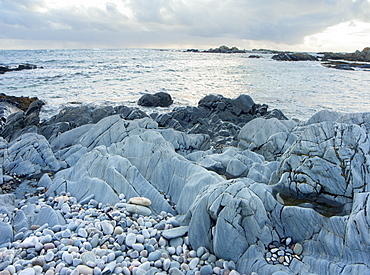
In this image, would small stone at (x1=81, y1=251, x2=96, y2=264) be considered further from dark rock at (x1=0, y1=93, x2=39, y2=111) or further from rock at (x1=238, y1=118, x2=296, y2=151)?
dark rock at (x1=0, y1=93, x2=39, y2=111)

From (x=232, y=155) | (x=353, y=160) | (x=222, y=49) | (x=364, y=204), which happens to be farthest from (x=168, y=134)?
(x=222, y=49)

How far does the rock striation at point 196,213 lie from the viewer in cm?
432

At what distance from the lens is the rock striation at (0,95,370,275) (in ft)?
14.2

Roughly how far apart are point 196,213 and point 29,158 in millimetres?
7364

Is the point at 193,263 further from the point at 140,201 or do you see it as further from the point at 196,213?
the point at 140,201

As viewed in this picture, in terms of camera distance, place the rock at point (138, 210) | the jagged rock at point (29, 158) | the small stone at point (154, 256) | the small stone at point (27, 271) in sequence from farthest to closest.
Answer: the jagged rock at point (29, 158) → the rock at point (138, 210) → the small stone at point (154, 256) → the small stone at point (27, 271)

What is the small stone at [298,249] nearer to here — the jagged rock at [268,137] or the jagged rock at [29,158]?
the jagged rock at [268,137]

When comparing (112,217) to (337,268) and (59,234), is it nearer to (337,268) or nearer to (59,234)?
(59,234)

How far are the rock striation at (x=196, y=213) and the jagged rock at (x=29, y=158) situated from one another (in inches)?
24.2

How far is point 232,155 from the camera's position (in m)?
9.33

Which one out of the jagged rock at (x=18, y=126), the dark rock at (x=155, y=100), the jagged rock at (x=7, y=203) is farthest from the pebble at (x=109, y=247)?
the dark rock at (x=155, y=100)

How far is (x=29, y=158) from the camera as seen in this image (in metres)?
9.64

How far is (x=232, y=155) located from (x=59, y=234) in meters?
5.95

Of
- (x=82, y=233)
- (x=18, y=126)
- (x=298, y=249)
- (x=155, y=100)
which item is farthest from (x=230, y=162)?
(x=155, y=100)
